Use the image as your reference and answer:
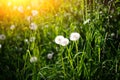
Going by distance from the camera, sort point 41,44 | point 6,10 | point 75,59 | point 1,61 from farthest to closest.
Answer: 1. point 6,10
2. point 41,44
3. point 1,61
4. point 75,59

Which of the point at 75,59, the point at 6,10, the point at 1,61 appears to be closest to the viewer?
the point at 75,59

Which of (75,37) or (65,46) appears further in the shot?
(65,46)

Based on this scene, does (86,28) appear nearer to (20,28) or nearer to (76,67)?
(76,67)

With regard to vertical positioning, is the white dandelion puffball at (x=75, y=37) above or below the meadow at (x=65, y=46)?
above

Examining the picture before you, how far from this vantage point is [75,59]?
3146 mm

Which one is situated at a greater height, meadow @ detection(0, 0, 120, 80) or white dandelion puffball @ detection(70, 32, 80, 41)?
white dandelion puffball @ detection(70, 32, 80, 41)

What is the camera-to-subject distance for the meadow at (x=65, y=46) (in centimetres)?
294

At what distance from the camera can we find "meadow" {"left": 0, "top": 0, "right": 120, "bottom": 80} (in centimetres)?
294

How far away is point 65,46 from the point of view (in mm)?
3244

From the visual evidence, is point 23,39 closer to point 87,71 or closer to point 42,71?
point 42,71

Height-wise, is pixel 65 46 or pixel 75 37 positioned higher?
pixel 75 37

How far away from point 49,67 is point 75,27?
59 centimetres

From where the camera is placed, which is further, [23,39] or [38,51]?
[23,39]

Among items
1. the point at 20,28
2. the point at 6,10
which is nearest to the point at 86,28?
the point at 20,28
